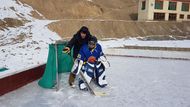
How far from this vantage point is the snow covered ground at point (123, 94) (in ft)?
15.3

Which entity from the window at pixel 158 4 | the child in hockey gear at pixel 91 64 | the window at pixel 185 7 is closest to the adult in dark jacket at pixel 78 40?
the child in hockey gear at pixel 91 64

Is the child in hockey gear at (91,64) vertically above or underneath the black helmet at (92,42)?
underneath

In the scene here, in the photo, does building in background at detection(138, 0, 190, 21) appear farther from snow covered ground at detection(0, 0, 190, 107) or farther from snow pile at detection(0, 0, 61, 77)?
snow covered ground at detection(0, 0, 190, 107)

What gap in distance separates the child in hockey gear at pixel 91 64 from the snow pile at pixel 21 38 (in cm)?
513

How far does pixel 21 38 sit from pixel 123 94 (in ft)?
52.0

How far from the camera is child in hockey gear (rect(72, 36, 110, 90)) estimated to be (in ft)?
18.0

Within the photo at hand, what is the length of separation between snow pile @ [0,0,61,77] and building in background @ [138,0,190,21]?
1268 centimetres

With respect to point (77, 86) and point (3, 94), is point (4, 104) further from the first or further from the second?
point (77, 86)

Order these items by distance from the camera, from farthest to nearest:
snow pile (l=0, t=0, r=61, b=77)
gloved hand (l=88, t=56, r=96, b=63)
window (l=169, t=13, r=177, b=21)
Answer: window (l=169, t=13, r=177, b=21) < snow pile (l=0, t=0, r=61, b=77) < gloved hand (l=88, t=56, r=96, b=63)

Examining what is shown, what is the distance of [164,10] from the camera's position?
3503 centimetres

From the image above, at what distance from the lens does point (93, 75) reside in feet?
18.9

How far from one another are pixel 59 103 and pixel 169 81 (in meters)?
2.76

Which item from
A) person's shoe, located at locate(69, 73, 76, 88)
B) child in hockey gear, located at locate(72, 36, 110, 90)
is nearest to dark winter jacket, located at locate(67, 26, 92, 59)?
child in hockey gear, located at locate(72, 36, 110, 90)

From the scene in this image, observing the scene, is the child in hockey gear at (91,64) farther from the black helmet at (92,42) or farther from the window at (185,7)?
the window at (185,7)
